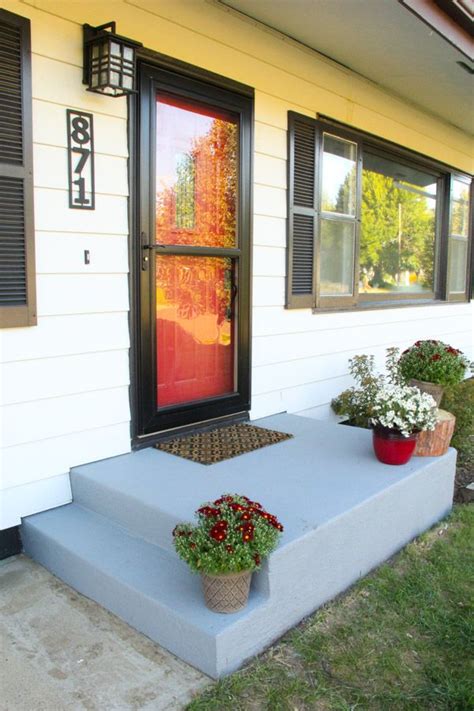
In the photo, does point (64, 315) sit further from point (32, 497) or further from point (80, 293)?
point (32, 497)

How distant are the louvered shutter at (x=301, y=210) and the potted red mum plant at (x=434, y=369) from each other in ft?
2.95

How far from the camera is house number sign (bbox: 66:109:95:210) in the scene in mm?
2713

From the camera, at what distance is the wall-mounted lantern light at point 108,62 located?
104 inches

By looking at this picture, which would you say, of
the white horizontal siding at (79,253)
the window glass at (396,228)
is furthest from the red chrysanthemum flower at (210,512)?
the window glass at (396,228)

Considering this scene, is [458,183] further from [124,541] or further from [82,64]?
[124,541]

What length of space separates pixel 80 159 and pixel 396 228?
3756mm

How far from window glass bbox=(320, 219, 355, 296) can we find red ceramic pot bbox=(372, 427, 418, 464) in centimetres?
171

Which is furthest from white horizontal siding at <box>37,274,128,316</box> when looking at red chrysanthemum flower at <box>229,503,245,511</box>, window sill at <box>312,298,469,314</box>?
window sill at <box>312,298,469,314</box>

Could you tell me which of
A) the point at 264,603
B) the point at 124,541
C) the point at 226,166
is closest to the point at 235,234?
the point at 226,166

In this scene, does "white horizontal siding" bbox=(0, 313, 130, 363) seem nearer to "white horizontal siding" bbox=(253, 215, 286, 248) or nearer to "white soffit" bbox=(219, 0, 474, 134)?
"white horizontal siding" bbox=(253, 215, 286, 248)

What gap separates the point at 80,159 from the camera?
2748 mm

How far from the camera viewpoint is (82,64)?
2.72 m

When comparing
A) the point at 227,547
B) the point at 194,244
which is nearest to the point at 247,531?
the point at 227,547

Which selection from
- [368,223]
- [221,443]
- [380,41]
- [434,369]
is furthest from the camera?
[368,223]
